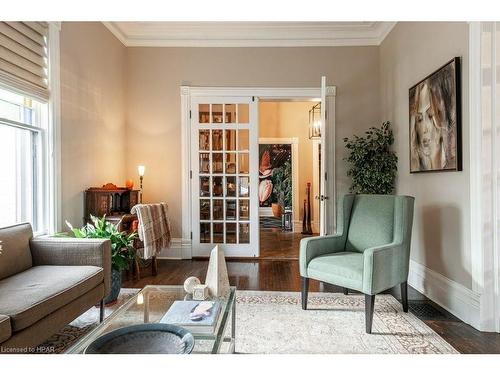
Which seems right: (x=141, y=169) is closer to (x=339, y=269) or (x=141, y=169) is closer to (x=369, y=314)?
(x=339, y=269)

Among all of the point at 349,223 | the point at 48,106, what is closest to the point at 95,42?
the point at 48,106

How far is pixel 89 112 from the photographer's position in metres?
3.74

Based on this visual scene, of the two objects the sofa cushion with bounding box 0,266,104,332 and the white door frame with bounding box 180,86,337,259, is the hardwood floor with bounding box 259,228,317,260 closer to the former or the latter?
the white door frame with bounding box 180,86,337,259

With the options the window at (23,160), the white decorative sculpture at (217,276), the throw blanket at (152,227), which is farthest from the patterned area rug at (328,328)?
the window at (23,160)

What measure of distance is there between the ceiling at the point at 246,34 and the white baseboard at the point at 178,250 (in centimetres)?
268

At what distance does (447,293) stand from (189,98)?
370 centimetres

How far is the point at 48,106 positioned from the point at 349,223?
295 cm

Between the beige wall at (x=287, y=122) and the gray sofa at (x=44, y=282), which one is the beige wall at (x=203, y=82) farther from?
the beige wall at (x=287, y=122)

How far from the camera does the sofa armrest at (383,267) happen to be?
2385 millimetres

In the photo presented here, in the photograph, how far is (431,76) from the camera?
302cm

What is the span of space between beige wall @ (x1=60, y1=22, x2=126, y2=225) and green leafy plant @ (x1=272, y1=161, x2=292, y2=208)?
411cm
